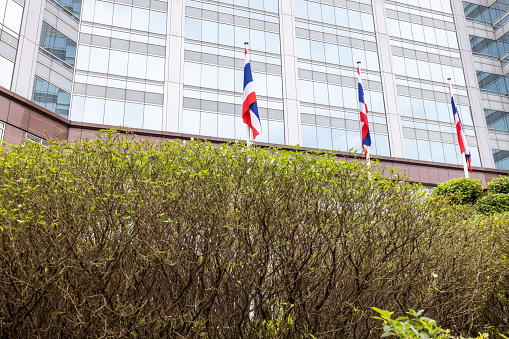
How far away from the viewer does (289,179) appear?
8.46 m

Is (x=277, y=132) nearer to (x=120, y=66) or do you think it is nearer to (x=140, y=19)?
(x=120, y=66)

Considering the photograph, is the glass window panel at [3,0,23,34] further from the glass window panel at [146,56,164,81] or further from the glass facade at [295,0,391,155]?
the glass facade at [295,0,391,155]

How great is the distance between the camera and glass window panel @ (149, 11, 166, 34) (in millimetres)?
30156

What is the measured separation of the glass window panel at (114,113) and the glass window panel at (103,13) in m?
5.96

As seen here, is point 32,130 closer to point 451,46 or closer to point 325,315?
point 325,315

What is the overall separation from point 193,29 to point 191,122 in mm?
7456

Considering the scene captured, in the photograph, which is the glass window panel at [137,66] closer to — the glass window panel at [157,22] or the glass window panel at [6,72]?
the glass window panel at [157,22]

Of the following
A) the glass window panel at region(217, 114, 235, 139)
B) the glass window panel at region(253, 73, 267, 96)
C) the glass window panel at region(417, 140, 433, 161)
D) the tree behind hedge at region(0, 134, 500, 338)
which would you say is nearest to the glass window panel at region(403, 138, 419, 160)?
the glass window panel at region(417, 140, 433, 161)

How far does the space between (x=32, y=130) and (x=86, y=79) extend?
5.41 metres

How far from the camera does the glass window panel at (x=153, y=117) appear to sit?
89.7ft

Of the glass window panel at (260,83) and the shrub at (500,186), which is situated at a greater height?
the glass window panel at (260,83)

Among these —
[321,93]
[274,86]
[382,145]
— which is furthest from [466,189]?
[274,86]

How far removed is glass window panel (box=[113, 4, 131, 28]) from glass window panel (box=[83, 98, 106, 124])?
19.7 feet

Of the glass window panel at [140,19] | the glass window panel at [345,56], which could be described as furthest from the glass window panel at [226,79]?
the glass window panel at [345,56]
